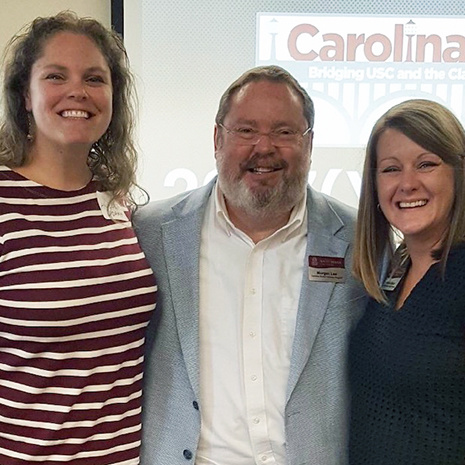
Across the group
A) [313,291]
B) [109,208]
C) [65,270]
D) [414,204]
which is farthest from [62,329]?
[414,204]

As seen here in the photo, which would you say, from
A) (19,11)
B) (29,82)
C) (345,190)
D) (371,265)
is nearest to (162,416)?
(371,265)

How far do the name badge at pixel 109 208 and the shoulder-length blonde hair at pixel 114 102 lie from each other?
0.03 m

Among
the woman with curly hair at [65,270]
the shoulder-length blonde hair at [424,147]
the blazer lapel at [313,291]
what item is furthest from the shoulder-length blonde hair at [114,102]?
the shoulder-length blonde hair at [424,147]

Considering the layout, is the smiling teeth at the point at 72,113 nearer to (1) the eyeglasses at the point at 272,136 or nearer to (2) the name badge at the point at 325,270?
(1) the eyeglasses at the point at 272,136

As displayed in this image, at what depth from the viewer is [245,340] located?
182cm

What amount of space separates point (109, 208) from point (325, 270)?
667 mm

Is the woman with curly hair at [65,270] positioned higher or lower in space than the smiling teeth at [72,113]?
lower

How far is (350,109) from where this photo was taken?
298 centimetres

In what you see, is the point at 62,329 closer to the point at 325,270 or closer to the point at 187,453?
the point at 187,453

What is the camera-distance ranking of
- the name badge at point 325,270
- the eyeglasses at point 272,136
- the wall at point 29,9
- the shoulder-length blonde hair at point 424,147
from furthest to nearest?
the wall at point 29,9 < the eyeglasses at point 272,136 < the name badge at point 325,270 < the shoulder-length blonde hair at point 424,147

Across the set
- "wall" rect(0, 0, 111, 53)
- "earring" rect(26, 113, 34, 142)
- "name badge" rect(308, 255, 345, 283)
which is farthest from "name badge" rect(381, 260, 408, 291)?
"wall" rect(0, 0, 111, 53)

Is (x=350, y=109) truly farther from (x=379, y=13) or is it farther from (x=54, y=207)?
(x=54, y=207)

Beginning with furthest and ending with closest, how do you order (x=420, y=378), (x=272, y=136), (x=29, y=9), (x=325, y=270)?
(x=29, y=9) → (x=272, y=136) → (x=325, y=270) → (x=420, y=378)

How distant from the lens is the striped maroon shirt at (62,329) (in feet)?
5.17
